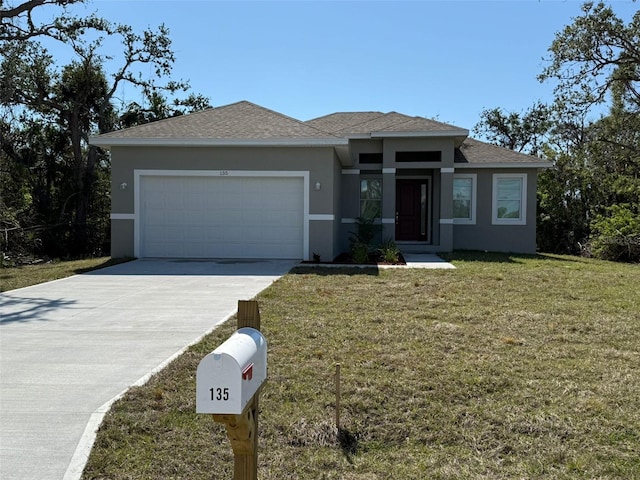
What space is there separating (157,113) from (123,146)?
1180 centimetres

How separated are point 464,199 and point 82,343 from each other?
1496 cm

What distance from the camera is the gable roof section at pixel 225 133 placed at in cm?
1441

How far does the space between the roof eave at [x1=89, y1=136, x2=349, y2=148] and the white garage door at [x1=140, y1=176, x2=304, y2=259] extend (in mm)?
919

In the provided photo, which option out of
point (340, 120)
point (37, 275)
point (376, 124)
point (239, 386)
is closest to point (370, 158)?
point (376, 124)

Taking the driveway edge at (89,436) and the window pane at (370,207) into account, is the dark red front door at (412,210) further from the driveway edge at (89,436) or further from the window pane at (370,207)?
the driveway edge at (89,436)

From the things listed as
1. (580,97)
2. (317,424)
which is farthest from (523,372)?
(580,97)

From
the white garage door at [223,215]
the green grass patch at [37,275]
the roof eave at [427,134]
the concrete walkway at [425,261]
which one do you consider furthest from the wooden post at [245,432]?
the roof eave at [427,134]

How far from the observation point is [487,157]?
18.7 m

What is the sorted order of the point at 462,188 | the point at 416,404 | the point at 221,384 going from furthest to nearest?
the point at 462,188, the point at 416,404, the point at 221,384

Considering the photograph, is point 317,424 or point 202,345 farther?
point 202,345

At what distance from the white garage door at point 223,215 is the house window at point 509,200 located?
24.8 ft

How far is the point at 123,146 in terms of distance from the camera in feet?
48.7

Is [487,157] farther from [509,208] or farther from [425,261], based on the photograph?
[425,261]

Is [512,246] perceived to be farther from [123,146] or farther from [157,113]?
[157,113]
